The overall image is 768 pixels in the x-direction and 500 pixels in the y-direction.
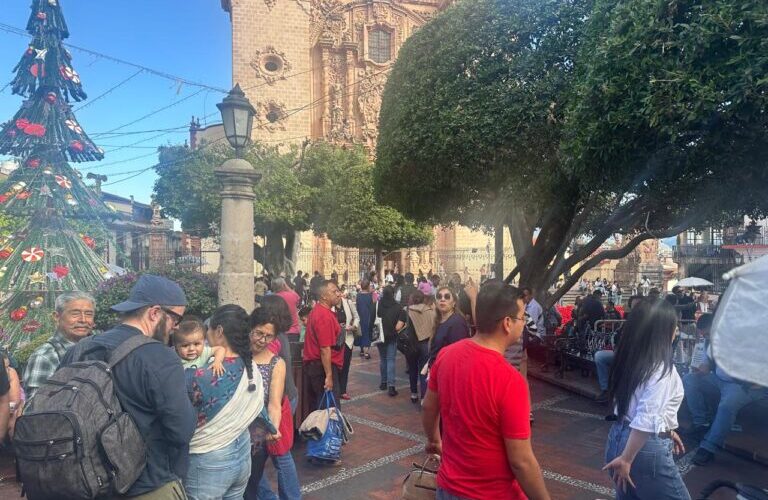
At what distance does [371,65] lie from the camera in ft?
107

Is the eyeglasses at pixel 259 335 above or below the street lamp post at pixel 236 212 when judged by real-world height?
below

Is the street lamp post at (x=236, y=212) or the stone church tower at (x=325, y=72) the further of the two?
the stone church tower at (x=325, y=72)

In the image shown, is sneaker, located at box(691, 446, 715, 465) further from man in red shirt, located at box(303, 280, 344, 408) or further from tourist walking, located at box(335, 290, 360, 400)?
tourist walking, located at box(335, 290, 360, 400)

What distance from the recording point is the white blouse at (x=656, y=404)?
273 centimetres

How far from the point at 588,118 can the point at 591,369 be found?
464cm

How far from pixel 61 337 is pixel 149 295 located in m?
1.57

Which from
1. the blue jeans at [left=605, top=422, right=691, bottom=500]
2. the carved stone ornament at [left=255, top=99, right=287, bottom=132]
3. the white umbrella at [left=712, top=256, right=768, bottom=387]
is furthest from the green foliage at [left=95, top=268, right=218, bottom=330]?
the carved stone ornament at [left=255, top=99, right=287, bottom=132]

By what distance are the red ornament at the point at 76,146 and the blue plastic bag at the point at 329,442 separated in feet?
17.2

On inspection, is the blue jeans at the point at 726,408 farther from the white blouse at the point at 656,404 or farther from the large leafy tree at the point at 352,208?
the large leafy tree at the point at 352,208

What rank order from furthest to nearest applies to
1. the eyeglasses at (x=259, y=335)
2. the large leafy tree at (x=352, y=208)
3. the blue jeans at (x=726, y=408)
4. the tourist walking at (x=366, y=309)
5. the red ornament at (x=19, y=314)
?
the large leafy tree at (x=352, y=208)
the tourist walking at (x=366, y=309)
the red ornament at (x=19, y=314)
the blue jeans at (x=726, y=408)
the eyeglasses at (x=259, y=335)

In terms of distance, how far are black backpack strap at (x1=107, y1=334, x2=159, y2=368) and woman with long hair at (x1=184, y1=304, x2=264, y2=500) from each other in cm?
48

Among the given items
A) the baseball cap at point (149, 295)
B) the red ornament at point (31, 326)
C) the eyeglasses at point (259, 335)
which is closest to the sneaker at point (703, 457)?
the eyeglasses at point (259, 335)

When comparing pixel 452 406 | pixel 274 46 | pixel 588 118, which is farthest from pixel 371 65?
pixel 452 406

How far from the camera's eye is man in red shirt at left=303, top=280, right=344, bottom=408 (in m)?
Answer: 5.32
